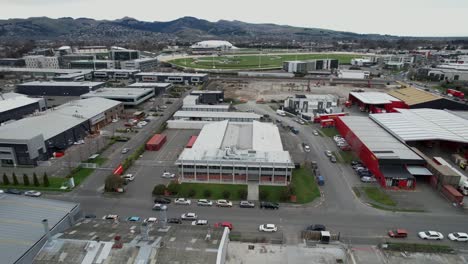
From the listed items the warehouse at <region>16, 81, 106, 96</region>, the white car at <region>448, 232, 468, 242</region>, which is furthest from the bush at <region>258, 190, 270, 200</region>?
the warehouse at <region>16, 81, 106, 96</region>

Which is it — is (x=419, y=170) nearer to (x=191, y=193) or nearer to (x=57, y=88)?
(x=191, y=193)

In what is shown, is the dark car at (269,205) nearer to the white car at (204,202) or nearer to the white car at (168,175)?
the white car at (204,202)

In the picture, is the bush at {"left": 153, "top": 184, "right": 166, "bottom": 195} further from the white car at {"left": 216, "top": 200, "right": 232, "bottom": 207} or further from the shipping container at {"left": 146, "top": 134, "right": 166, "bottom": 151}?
the shipping container at {"left": 146, "top": 134, "right": 166, "bottom": 151}

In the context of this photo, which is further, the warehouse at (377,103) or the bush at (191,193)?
the warehouse at (377,103)

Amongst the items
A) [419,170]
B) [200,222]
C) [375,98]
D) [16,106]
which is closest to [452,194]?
[419,170]

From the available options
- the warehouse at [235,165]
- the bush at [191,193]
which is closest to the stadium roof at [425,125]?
the warehouse at [235,165]

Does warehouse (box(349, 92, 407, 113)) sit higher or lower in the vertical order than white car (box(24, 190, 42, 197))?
higher
